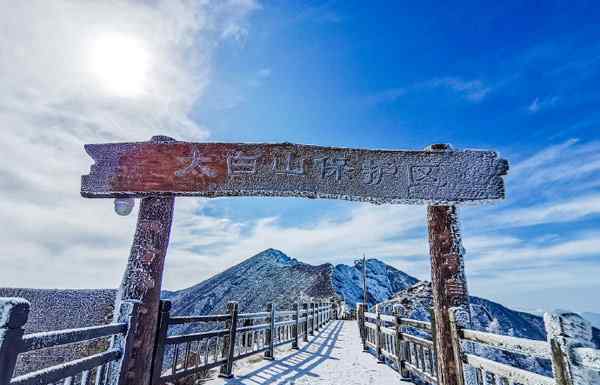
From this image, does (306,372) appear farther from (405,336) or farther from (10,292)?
(10,292)

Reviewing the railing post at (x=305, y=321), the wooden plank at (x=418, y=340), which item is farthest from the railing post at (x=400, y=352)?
the railing post at (x=305, y=321)

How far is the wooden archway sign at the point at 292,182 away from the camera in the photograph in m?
3.79

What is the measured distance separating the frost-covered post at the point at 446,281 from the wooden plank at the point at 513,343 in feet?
0.94

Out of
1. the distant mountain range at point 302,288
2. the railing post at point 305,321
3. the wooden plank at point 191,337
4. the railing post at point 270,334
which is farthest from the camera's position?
the distant mountain range at point 302,288

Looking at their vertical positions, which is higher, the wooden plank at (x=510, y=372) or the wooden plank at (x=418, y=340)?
the wooden plank at (x=510, y=372)

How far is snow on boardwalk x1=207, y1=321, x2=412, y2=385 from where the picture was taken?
17.7ft

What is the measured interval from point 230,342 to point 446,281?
3.92 meters

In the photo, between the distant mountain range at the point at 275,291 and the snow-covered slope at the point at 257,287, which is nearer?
the distant mountain range at the point at 275,291

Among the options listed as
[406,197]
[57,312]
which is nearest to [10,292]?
[57,312]

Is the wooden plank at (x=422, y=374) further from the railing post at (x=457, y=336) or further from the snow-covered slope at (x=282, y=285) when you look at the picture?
the snow-covered slope at (x=282, y=285)

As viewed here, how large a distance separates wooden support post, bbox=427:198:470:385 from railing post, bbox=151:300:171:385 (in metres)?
3.40

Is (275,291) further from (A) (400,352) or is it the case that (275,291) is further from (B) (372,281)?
(A) (400,352)

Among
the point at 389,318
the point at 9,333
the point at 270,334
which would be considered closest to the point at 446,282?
the point at 389,318

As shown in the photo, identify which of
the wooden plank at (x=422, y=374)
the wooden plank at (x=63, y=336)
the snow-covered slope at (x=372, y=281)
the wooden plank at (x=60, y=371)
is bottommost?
the wooden plank at (x=422, y=374)
